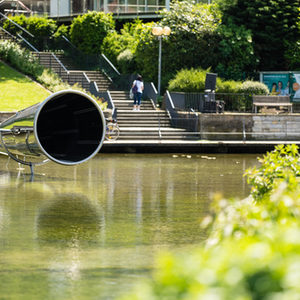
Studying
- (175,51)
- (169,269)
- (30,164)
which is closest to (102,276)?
(169,269)

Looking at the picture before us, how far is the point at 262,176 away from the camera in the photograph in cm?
917

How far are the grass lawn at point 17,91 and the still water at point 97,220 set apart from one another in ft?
32.1

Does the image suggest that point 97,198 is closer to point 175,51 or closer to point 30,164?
point 30,164

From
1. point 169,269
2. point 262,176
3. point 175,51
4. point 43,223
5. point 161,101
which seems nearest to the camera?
point 169,269

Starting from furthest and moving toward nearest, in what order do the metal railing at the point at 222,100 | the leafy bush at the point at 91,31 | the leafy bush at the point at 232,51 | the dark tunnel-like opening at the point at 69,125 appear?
the leafy bush at the point at 91,31 < the leafy bush at the point at 232,51 < the metal railing at the point at 222,100 < the dark tunnel-like opening at the point at 69,125

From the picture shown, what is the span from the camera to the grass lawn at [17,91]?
32188mm

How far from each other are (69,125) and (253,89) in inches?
666

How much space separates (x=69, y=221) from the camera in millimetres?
12664

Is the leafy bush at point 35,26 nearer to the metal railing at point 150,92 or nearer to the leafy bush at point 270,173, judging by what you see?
the metal railing at point 150,92

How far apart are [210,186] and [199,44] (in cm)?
2043

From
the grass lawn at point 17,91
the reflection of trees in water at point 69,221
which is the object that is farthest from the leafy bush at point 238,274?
the grass lawn at point 17,91

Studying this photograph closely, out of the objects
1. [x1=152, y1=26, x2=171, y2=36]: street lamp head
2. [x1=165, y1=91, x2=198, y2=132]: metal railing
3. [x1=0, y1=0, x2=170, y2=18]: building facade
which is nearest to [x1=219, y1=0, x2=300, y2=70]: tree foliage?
[x1=152, y1=26, x2=171, y2=36]: street lamp head

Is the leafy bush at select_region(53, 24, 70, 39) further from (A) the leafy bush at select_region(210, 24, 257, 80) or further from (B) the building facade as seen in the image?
(A) the leafy bush at select_region(210, 24, 257, 80)

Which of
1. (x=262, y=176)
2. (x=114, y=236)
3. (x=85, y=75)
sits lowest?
(x=114, y=236)
